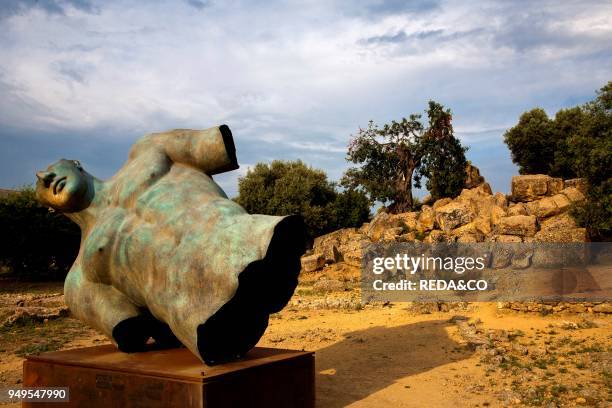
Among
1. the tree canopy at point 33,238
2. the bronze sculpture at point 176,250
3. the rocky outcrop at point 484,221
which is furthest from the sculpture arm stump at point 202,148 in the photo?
the tree canopy at point 33,238

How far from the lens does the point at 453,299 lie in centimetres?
1308

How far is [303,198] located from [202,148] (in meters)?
26.3

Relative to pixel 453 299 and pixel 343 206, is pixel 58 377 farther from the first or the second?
pixel 343 206

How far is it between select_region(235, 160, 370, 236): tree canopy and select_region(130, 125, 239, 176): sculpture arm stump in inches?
986

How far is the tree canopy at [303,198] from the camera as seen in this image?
3091cm

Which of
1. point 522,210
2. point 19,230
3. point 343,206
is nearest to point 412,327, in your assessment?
point 522,210

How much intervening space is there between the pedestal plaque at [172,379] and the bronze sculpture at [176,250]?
0.25m

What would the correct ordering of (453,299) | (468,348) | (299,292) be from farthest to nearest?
(299,292)
(453,299)
(468,348)

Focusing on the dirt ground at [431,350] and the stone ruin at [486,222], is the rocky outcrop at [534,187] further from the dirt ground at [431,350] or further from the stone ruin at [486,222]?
the dirt ground at [431,350]

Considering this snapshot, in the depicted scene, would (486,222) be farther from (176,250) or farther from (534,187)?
(176,250)

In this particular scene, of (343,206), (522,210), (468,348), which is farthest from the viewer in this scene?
(343,206)

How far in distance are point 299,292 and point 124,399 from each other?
13.4m

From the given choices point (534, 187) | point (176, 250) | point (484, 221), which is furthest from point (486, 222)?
point (176, 250)

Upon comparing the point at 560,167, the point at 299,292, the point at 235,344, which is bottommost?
the point at 299,292
